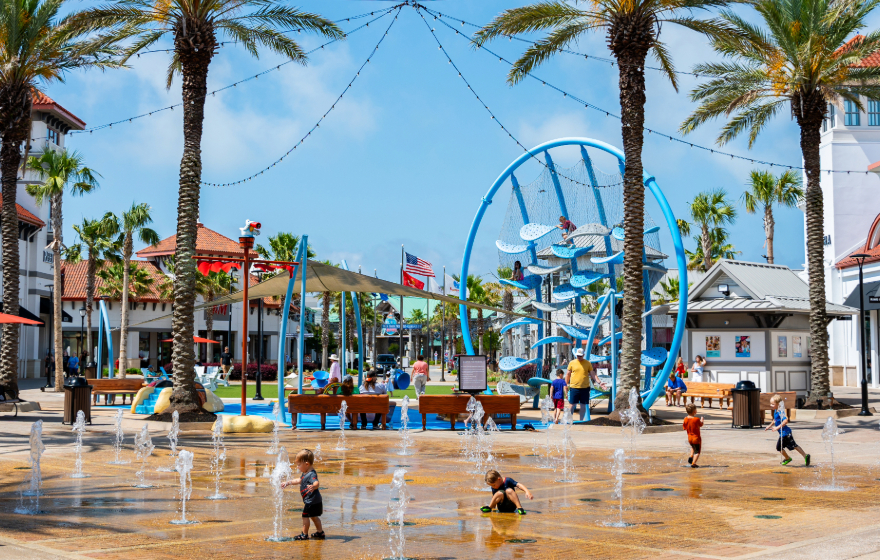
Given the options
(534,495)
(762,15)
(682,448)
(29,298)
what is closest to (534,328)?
(29,298)

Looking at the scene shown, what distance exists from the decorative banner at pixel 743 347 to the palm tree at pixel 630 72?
305 inches

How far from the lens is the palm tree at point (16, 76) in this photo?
2386cm

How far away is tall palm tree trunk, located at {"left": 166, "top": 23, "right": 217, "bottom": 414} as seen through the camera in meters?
19.5

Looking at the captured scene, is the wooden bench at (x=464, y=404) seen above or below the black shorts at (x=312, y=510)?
above

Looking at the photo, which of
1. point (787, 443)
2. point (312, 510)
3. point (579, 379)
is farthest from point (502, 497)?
point (579, 379)

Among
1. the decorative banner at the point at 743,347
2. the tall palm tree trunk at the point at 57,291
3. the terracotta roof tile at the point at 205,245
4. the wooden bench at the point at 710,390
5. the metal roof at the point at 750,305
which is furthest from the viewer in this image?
the terracotta roof tile at the point at 205,245

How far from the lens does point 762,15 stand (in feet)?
74.3

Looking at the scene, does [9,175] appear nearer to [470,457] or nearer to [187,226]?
[187,226]

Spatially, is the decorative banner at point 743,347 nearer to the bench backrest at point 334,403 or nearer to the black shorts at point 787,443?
the bench backrest at point 334,403

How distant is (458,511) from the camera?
923 centimetres

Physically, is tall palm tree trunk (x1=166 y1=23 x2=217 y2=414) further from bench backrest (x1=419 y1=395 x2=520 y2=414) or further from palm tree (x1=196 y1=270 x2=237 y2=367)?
palm tree (x1=196 y1=270 x2=237 y2=367)

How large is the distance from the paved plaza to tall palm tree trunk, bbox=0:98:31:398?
33.7 feet

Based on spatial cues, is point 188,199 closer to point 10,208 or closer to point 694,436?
point 10,208

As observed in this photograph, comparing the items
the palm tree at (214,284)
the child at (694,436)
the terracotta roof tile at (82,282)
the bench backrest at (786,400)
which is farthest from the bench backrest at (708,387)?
the terracotta roof tile at (82,282)
